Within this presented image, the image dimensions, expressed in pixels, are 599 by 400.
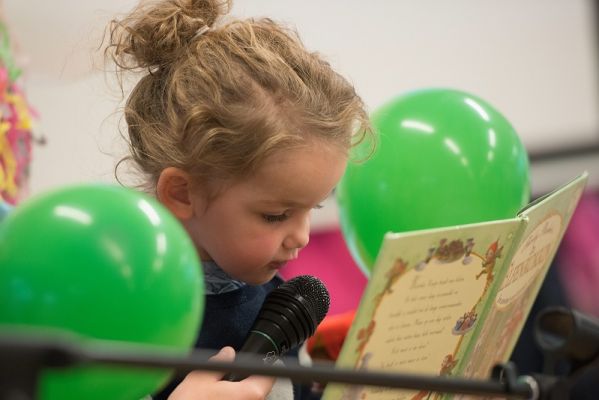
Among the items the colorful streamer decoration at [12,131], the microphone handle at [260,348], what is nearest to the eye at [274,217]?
the microphone handle at [260,348]

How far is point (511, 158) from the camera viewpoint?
115 cm

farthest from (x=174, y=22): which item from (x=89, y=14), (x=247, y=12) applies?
(x=247, y=12)

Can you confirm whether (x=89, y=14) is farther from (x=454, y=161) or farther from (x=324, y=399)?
(x=324, y=399)

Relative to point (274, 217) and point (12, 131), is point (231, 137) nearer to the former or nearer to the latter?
point (274, 217)

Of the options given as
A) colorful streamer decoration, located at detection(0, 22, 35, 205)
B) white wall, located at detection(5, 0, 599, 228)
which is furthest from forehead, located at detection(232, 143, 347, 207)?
white wall, located at detection(5, 0, 599, 228)

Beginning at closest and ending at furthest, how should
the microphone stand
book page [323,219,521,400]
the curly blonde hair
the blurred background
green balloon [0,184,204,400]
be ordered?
the microphone stand → green balloon [0,184,204,400] → book page [323,219,521,400] → the curly blonde hair → the blurred background

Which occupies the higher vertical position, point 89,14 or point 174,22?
point 174,22

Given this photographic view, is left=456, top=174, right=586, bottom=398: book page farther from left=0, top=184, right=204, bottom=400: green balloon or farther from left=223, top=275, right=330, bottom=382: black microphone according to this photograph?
left=0, top=184, right=204, bottom=400: green balloon

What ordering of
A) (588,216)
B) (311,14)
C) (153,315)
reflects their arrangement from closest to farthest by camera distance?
(153,315)
(311,14)
(588,216)

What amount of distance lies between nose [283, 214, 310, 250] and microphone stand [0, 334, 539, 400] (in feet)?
1.12

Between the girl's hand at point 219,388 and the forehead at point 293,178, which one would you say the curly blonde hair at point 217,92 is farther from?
the girl's hand at point 219,388

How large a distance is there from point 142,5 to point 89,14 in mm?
651

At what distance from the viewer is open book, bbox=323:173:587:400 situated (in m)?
0.77

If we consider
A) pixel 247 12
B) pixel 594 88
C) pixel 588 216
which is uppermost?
pixel 247 12
